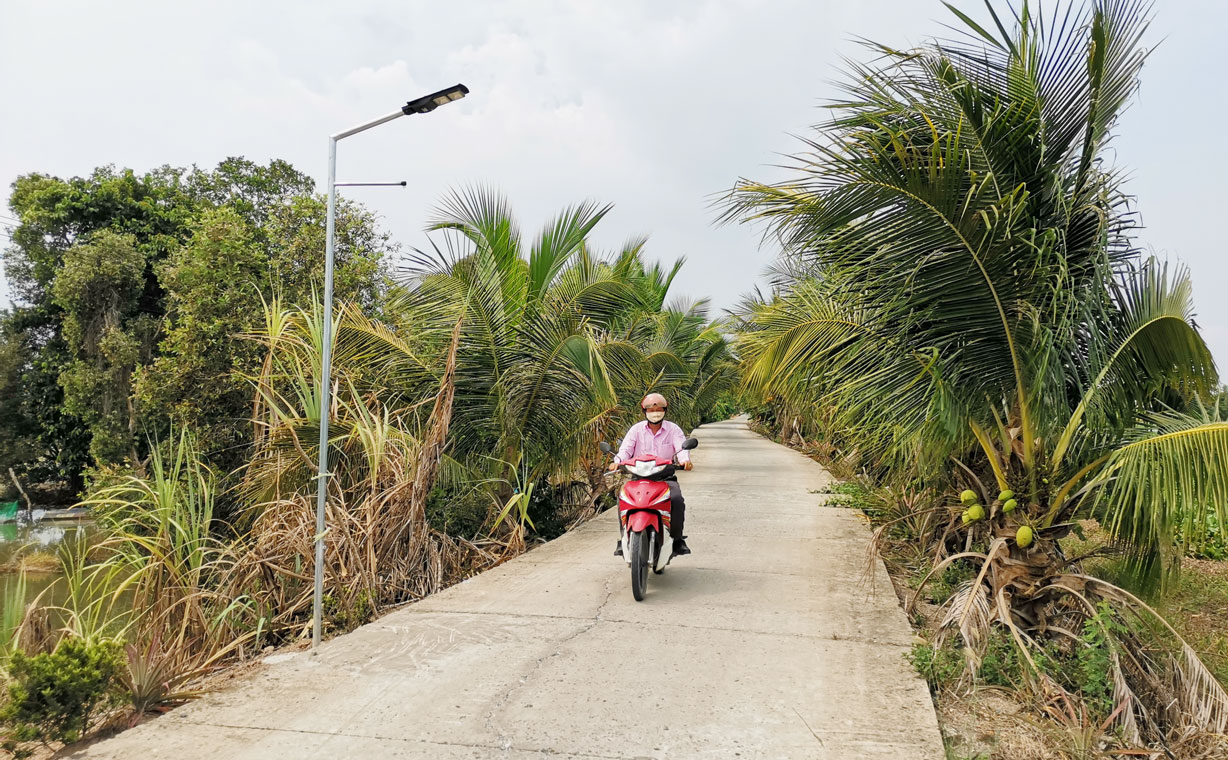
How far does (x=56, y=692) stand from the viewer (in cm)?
311

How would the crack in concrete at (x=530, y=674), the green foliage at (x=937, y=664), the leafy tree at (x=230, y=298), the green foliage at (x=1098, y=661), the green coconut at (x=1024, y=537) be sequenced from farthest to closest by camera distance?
the leafy tree at (x=230, y=298)
the green coconut at (x=1024, y=537)
the green foliage at (x=937, y=664)
the green foliage at (x=1098, y=661)
the crack in concrete at (x=530, y=674)

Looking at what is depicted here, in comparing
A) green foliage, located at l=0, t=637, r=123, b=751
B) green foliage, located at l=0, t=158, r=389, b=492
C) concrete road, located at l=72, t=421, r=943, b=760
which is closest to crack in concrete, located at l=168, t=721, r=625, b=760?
concrete road, located at l=72, t=421, r=943, b=760

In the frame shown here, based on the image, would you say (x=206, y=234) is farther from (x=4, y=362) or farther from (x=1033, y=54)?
(x=1033, y=54)

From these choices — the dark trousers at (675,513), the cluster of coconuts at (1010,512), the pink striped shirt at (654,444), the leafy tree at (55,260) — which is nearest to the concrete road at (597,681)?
the dark trousers at (675,513)

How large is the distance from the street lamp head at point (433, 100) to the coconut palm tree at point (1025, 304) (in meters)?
1.94

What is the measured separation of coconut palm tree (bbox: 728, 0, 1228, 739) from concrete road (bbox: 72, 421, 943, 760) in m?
1.02

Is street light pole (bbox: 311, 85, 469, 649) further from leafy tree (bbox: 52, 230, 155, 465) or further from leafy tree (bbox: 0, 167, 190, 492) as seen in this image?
leafy tree (bbox: 0, 167, 190, 492)

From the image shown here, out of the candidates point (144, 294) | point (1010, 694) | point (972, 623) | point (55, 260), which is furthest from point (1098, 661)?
point (55, 260)

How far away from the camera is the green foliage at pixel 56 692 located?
3051 millimetres

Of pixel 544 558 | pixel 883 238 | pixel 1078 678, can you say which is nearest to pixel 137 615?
pixel 544 558

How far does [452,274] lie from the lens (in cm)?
864

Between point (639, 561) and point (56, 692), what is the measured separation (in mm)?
3408

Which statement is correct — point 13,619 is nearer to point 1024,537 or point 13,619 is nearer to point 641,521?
point 641,521

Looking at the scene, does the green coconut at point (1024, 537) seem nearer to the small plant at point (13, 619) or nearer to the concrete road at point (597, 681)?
the concrete road at point (597, 681)
